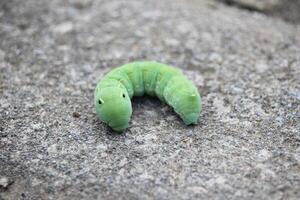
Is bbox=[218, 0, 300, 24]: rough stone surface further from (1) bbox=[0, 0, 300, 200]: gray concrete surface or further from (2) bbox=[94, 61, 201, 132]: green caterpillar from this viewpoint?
(2) bbox=[94, 61, 201, 132]: green caterpillar

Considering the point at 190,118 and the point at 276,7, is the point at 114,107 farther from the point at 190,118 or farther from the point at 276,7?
the point at 276,7

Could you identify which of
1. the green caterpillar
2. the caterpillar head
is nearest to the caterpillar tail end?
the green caterpillar

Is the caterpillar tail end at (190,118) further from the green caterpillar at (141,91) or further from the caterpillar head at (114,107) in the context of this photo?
the caterpillar head at (114,107)

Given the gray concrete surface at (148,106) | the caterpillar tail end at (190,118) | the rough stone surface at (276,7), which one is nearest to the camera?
the gray concrete surface at (148,106)

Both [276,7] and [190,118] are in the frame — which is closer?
[190,118]

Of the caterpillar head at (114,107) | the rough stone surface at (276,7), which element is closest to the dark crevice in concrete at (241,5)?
the rough stone surface at (276,7)

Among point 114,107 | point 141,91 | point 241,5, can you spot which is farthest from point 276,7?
point 114,107

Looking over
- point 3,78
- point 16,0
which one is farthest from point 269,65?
point 16,0
